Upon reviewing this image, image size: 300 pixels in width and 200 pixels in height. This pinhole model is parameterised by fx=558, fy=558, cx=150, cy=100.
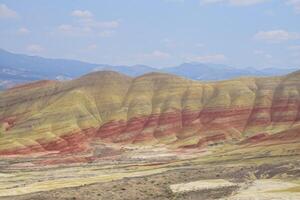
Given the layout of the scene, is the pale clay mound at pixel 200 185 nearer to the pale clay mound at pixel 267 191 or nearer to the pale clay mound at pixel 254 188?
the pale clay mound at pixel 254 188

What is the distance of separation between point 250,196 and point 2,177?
Result: 264 feet

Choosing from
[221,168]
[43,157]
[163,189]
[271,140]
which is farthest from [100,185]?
[43,157]

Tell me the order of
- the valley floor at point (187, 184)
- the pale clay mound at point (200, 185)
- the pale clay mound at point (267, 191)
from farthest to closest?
1. the pale clay mound at point (200, 185)
2. the valley floor at point (187, 184)
3. the pale clay mound at point (267, 191)

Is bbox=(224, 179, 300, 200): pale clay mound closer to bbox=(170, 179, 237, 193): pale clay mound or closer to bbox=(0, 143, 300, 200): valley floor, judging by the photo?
bbox=(0, 143, 300, 200): valley floor

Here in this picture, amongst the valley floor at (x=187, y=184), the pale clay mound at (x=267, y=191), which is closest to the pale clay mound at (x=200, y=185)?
the valley floor at (x=187, y=184)

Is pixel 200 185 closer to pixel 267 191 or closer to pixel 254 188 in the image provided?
pixel 254 188

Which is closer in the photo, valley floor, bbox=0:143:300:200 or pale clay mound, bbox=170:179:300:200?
pale clay mound, bbox=170:179:300:200

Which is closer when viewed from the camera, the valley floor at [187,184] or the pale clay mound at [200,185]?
the valley floor at [187,184]

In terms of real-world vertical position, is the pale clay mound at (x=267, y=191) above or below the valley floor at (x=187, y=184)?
above

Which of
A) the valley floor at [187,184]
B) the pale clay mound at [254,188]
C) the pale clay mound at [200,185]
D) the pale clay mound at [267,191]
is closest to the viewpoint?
the pale clay mound at [267,191]

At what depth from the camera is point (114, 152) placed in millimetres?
197125

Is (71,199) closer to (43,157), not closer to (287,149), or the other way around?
(287,149)

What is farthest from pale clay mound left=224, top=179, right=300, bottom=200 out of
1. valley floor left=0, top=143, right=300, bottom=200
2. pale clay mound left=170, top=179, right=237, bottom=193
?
pale clay mound left=170, top=179, right=237, bottom=193

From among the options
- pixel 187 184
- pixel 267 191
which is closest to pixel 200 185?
pixel 187 184
